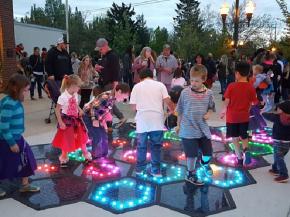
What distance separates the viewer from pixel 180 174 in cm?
508

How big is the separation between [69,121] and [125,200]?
5.38ft

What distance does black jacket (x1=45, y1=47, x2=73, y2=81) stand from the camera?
831 centimetres

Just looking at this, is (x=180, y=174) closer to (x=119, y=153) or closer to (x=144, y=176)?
(x=144, y=176)

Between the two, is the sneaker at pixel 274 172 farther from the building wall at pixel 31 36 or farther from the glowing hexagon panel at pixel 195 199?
the building wall at pixel 31 36

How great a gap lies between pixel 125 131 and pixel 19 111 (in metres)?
3.63

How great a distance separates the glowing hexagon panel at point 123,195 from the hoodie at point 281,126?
174 centimetres

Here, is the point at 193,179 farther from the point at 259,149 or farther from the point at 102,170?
the point at 259,149

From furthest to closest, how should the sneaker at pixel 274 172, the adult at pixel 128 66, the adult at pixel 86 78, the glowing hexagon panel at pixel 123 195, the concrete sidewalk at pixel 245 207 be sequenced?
the adult at pixel 128 66, the adult at pixel 86 78, the sneaker at pixel 274 172, the glowing hexagon panel at pixel 123 195, the concrete sidewalk at pixel 245 207

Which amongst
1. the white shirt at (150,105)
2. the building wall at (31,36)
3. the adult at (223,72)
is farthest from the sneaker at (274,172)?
the building wall at (31,36)

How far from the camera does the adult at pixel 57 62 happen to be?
8.31 metres

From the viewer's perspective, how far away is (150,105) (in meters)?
4.86

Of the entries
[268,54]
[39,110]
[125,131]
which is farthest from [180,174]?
[39,110]

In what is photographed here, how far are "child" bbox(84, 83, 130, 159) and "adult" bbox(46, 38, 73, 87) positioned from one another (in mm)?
3105

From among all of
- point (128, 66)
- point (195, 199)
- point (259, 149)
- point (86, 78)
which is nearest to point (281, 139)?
point (195, 199)
